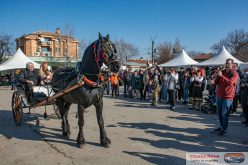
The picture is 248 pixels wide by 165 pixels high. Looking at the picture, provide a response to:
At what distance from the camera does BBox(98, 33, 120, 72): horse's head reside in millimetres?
5176

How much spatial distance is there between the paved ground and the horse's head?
71.3 inches

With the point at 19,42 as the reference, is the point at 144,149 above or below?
below

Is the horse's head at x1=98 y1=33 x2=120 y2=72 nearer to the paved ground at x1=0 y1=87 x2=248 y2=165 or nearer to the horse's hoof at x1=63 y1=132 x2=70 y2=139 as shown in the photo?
the paved ground at x1=0 y1=87 x2=248 y2=165

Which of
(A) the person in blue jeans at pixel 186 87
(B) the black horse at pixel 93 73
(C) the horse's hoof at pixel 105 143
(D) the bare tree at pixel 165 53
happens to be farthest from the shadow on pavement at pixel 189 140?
(D) the bare tree at pixel 165 53

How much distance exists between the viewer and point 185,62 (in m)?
21.5

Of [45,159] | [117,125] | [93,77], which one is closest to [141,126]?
[117,125]

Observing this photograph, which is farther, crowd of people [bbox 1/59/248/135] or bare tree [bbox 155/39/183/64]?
bare tree [bbox 155/39/183/64]

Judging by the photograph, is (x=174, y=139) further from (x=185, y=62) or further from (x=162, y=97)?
(x=185, y=62)

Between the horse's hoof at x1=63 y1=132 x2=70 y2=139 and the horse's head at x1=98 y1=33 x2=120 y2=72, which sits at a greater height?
the horse's head at x1=98 y1=33 x2=120 y2=72

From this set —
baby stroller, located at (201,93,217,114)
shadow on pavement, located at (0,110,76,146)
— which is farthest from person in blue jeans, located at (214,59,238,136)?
shadow on pavement, located at (0,110,76,146)

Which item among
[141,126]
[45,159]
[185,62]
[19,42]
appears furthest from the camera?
[19,42]

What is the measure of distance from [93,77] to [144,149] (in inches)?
75.8

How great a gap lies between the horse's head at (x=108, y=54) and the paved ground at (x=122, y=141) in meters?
1.81

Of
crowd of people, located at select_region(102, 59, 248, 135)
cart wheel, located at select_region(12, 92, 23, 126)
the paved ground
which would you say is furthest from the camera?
cart wheel, located at select_region(12, 92, 23, 126)
